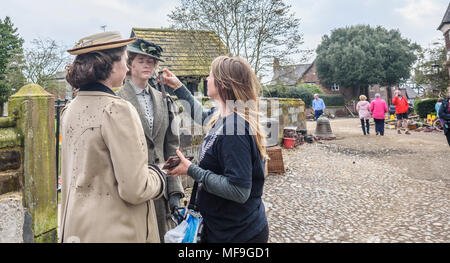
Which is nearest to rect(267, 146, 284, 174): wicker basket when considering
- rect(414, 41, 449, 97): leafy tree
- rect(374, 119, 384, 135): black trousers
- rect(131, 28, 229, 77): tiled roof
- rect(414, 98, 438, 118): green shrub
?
rect(131, 28, 229, 77): tiled roof

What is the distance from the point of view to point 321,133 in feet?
40.5

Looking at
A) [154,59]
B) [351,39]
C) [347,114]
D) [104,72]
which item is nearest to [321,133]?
[154,59]

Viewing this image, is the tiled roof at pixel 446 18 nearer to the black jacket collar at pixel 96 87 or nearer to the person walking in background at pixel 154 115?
the person walking in background at pixel 154 115

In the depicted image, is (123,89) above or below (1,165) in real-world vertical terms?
above

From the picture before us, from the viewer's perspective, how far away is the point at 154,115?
2.35 meters

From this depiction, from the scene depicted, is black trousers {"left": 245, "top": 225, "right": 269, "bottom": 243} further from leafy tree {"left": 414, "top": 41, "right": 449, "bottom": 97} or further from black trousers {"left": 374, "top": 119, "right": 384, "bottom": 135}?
leafy tree {"left": 414, "top": 41, "right": 449, "bottom": 97}

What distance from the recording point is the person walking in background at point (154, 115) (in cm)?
227

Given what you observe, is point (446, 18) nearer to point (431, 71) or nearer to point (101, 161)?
point (431, 71)

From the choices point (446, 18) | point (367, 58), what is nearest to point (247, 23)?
point (446, 18)

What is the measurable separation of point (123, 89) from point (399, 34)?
140 feet

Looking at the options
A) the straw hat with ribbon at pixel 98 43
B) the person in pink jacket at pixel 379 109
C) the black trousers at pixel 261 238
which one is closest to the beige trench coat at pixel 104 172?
the straw hat with ribbon at pixel 98 43

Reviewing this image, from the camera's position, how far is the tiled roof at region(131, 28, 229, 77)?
12719 mm

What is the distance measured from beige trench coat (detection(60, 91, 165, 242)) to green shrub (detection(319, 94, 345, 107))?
37.6m
